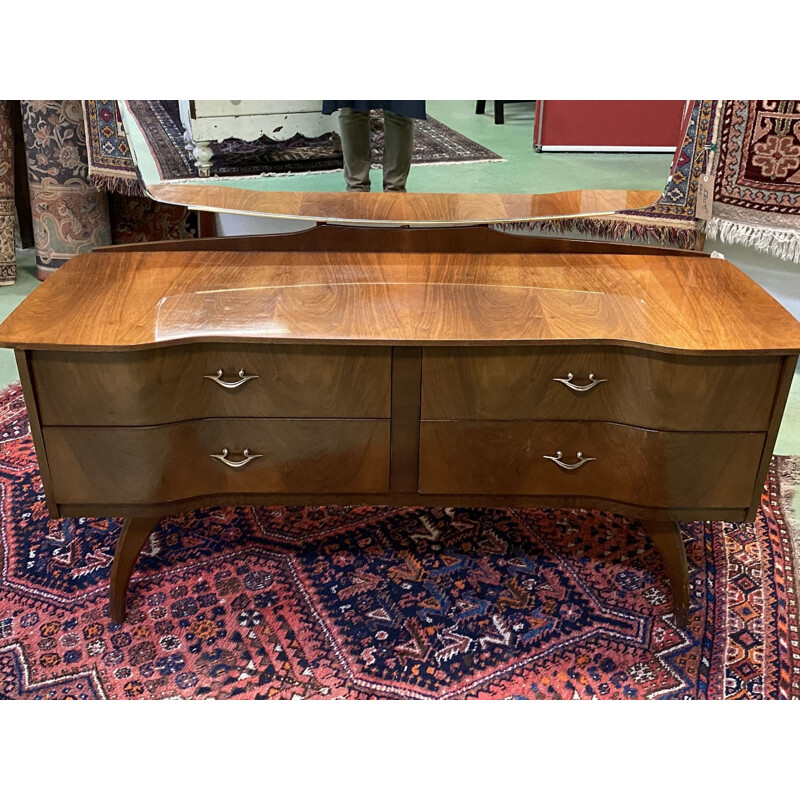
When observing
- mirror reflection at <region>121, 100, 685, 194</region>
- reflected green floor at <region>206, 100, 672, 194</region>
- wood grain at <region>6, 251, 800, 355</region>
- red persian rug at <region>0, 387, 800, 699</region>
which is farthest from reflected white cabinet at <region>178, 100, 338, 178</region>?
red persian rug at <region>0, 387, 800, 699</region>

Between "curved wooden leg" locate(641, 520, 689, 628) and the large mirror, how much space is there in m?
0.55

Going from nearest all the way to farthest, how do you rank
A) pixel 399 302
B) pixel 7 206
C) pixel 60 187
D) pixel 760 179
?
pixel 399 302 → pixel 760 179 → pixel 60 187 → pixel 7 206

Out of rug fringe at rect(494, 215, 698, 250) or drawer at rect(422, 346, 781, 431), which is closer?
drawer at rect(422, 346, 781, 431)

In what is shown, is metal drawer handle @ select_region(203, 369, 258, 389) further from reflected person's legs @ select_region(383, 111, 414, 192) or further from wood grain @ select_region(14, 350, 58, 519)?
reflected person's legs @ select_region(383, 111, 414, 192)

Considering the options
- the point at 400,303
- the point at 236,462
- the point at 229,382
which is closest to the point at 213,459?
the point at 236,462

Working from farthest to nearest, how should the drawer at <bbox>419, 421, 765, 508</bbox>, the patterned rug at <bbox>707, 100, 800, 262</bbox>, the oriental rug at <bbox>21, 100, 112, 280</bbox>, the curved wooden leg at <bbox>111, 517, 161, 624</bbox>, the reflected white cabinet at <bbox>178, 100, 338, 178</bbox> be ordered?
1. the oriental rug at <bbox>21, 100, 112, 280</bbox>
2. the patterned rug at <bbox>707, 100, 800, 262</bbox>
3. the curved wooden leg at <bbox>111, 517, 161, 624</bbox>
4. the drawer at <bbox>419, 421, 765, 508</bbox>
5. the reflected white cabinet at <bbox>178, 100, 338, 178</bbox>

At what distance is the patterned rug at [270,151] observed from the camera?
4.19ft

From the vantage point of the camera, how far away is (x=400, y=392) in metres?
1.23

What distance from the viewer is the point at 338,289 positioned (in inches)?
52.8

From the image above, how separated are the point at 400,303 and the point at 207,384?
319 millimetres

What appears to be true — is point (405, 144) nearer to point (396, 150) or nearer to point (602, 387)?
point (396, 150)

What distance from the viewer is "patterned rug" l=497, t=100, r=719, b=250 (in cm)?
145

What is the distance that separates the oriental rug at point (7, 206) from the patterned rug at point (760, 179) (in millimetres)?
1913

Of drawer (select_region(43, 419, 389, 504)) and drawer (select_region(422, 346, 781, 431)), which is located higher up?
drawer (select_region(422, 346, 781, 431))
